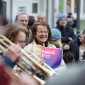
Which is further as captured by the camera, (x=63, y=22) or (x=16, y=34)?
(x=63, y=22)

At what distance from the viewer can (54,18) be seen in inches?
728

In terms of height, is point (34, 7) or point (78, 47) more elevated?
point (34, 7)

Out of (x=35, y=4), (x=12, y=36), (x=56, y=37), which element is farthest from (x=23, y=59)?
(x=35, y=4)

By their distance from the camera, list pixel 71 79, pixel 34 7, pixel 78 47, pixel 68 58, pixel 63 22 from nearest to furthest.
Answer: pixel 71 79
pixel 68 58
pixel 78 47
pixel 63 22
pixel 34 7

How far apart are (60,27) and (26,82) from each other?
7.31 m

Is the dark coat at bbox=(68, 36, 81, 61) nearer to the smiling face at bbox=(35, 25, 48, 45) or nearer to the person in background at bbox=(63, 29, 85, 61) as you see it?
the person in background at bbox=(63, 29, 85, 61)

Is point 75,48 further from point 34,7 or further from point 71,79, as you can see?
point 34,7

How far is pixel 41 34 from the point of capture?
561 cm

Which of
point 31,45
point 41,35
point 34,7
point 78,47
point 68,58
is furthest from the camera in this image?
point 34,7

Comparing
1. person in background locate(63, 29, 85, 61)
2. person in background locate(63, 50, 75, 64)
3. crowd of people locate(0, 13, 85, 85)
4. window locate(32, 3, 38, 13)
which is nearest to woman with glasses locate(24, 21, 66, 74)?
crowd of people locate(0, 13, 85, 85)

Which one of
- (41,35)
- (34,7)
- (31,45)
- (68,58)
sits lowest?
(68,58)

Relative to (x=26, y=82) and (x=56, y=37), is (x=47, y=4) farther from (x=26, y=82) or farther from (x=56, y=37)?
(x=26, y=82)

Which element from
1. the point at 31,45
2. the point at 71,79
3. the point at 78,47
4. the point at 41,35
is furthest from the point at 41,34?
the point at 71,79

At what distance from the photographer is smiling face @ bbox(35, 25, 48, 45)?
5561mm
